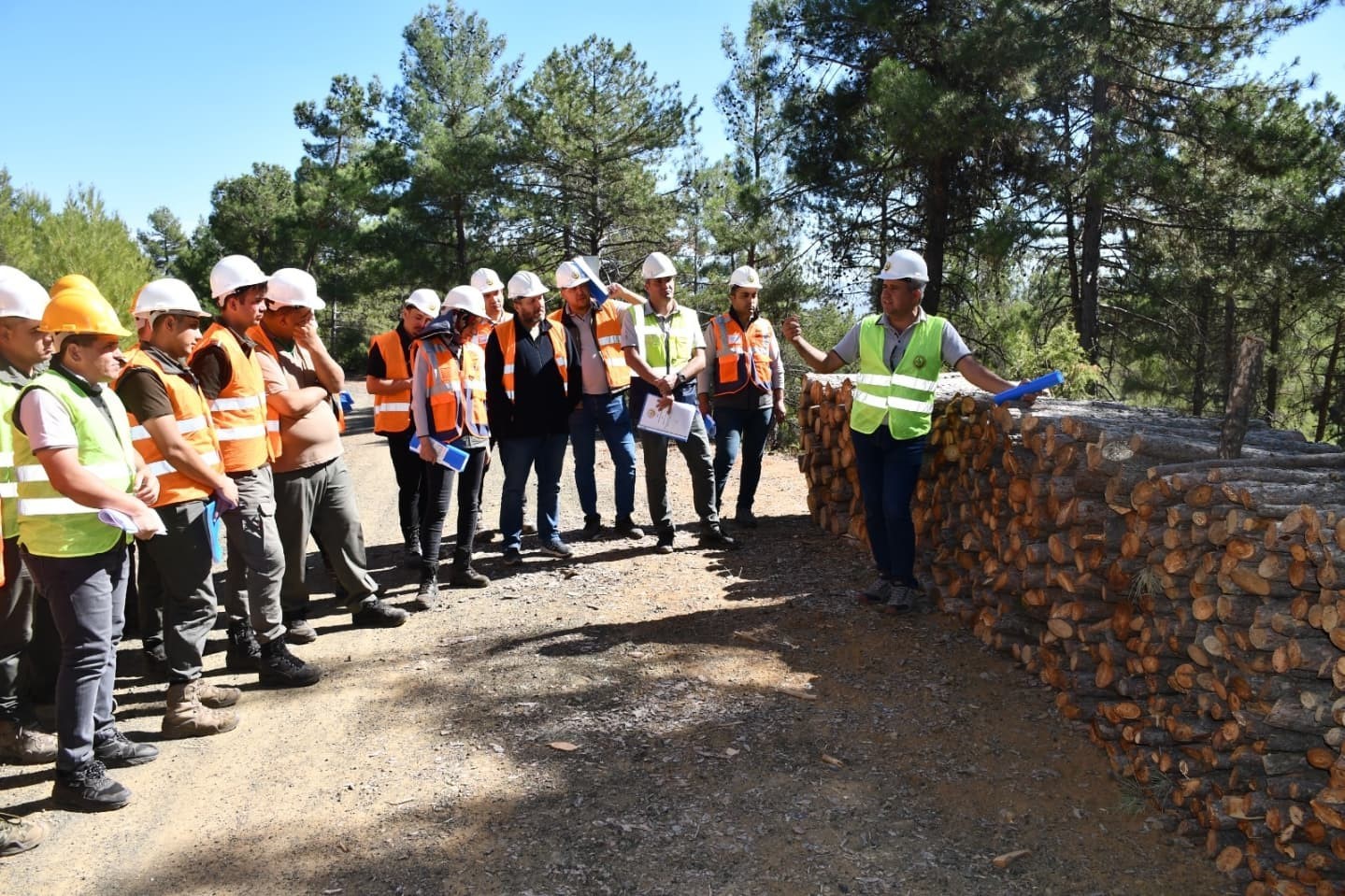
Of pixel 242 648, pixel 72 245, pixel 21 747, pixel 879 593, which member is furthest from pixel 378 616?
pixel 72 245

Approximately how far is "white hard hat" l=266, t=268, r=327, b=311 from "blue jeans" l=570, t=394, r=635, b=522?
8.76 ft

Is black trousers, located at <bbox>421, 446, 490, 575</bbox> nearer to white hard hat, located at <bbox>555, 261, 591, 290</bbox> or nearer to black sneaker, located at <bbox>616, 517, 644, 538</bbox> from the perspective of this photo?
white hard hat, located at <bbox>555, 261, 591, 290</bbox>

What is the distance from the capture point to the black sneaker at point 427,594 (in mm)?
6156

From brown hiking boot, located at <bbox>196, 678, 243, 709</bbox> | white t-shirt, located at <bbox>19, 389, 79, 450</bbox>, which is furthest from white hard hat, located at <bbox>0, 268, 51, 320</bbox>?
brown hiking boot, located at <bbox>196, 678, 243, 709</bbox>

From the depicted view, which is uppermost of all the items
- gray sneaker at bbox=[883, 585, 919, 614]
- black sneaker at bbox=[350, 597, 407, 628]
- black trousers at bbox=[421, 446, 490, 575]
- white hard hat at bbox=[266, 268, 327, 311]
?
white hard hat at bbox=[266, 268, 327, 311]

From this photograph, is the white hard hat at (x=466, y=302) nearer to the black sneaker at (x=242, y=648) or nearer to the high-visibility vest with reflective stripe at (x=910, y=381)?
the black sneaker at (x=242, y=648)

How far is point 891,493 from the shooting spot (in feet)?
18.4

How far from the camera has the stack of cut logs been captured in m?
3.13

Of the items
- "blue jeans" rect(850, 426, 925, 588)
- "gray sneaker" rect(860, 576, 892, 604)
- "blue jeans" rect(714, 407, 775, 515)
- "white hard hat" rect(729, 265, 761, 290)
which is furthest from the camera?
"blue jeans" rect(714, 407, 775, 515)

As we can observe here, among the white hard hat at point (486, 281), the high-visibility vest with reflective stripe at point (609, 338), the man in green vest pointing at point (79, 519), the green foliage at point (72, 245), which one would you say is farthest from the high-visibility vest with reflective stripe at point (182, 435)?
the green foliage at point (72, 245)

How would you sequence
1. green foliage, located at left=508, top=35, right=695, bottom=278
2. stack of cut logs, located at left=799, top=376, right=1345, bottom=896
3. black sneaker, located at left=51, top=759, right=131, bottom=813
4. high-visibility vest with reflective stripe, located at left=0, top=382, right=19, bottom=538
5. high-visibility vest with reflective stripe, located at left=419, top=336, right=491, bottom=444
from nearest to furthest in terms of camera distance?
stack of cut logs, located at left=799, top=376, right=1345, bottom=896
black sneaker, located at left=51, top=759, right=131, bottom=813
high-visibility vest with reflective stripe, located at left=0, top=382, right=19, bottom=538
high-visibility vest with reflective stripe, located at left=419, top=336, right=491, bottom=444
green foliage, located at left=508, top=35, right=695, bottom=278

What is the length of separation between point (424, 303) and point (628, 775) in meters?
3.97

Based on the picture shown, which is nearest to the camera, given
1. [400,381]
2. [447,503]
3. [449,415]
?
[449,415]

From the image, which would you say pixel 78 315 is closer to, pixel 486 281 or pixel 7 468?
pixel 7 468
